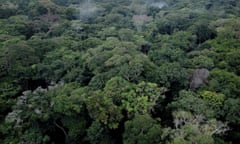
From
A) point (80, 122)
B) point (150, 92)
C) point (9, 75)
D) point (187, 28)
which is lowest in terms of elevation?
point (80, 122)

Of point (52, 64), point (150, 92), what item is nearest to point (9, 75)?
point (52, 64)

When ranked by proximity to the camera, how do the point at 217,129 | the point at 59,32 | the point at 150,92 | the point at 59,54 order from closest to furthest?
the point at 217,129, the point at 150,92, the point at 59,54, the point at 59,32

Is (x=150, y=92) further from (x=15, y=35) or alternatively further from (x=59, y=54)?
(x=15, y=35)

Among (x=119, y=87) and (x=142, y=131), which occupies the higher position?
(x=119, y=87)

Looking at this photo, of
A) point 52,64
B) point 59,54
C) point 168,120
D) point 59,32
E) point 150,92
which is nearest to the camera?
point 150,92

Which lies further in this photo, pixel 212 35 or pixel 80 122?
pixel 212 35

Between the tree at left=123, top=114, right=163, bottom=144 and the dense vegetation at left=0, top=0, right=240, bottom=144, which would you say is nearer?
the tree at left=123, top=114, right=163, bottom=144

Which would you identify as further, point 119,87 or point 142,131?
point 119,87

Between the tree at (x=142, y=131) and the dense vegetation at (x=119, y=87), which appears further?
the dense vegetation at (x=119, y=87)
